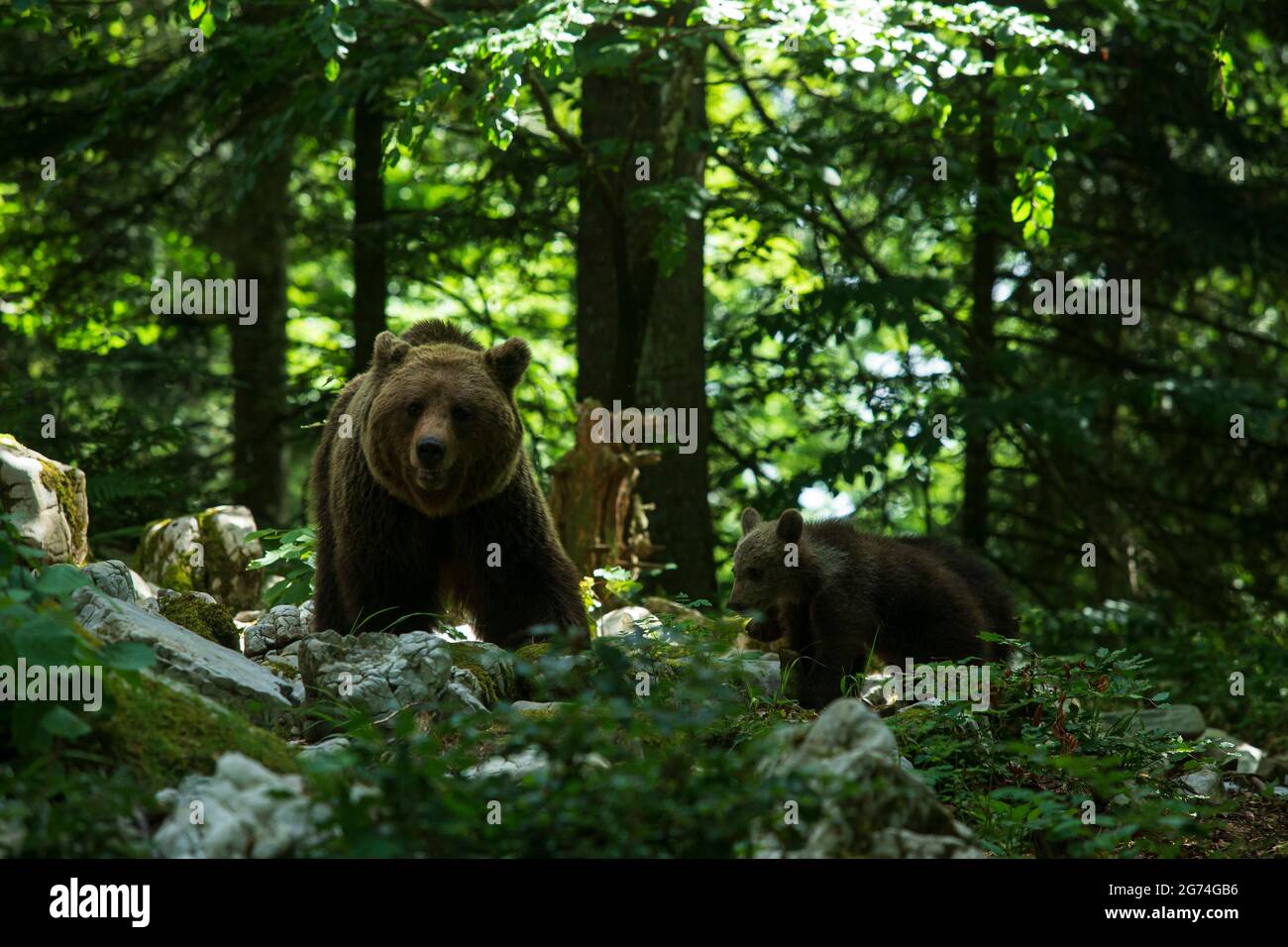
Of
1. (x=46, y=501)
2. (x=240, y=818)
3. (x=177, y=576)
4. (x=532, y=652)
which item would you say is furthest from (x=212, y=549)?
(x=240, y=818)

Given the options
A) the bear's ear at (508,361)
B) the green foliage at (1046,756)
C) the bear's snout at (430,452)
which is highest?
the bear's ear at (508,361)

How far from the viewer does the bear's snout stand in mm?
6480

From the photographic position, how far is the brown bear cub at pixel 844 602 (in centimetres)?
717

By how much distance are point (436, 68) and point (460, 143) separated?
28.4 feet

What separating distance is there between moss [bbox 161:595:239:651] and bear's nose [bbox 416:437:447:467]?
126 cm

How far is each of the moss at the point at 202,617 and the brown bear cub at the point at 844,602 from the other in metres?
2.79

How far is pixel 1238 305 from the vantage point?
14.8 meters

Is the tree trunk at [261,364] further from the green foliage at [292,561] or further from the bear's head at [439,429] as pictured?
the bear's head at [439,429]

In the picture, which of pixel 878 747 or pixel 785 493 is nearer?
pixel 878 747

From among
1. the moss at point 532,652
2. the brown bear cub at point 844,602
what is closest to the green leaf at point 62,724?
the moss at point 532,652

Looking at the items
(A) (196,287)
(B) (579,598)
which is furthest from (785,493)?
(A) (196,287)

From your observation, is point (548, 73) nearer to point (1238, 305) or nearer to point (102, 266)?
point (102, 266)

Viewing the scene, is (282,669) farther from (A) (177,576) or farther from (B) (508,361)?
(A) (177,576)
